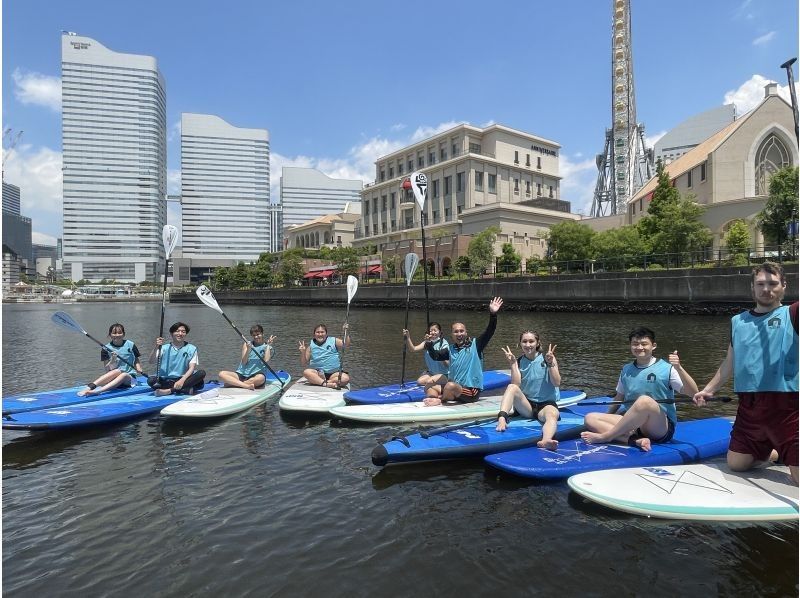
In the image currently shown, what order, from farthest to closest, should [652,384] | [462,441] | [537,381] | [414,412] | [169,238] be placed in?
[169,238], [414,412], [537,381], [462,441], [652,384]

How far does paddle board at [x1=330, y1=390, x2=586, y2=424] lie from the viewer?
958 cm

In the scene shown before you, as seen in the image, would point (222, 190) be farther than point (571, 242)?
Yes

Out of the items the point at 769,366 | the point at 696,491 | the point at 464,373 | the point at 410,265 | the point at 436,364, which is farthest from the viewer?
the point at 410,265

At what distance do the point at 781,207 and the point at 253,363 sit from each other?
35.3m

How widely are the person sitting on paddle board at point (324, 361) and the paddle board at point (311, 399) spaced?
217 mm

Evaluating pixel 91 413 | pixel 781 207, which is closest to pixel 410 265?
pixel 91 413

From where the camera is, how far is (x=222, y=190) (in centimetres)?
17862

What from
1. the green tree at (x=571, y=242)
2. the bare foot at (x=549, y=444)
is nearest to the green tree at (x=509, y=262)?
the green tree at (x=571, y=242)

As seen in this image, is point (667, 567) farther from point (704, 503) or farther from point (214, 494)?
point (214, 494)

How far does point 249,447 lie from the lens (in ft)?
28.9

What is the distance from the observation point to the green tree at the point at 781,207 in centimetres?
3119

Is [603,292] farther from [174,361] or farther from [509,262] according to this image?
[174,361]

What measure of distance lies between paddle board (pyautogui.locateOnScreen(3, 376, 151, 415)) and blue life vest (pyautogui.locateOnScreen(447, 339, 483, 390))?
7097 mm

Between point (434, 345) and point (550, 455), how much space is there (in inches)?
164
